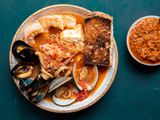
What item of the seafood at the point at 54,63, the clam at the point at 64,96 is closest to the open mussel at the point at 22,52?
the seafood at the point at 54,63

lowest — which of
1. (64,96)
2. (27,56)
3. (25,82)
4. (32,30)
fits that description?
(64,96)

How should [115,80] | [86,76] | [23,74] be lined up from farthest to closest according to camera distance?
1. [115,80]
2. [86,76]
3. [23,74]

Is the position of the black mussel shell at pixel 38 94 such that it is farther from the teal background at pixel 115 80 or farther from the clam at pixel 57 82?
the teal background at pixel 115 80

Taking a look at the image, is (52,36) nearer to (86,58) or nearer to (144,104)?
(86,58)

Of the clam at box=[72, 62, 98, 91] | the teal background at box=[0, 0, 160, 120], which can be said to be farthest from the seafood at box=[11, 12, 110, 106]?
the teal background at box=[0, 0, 160, 120]

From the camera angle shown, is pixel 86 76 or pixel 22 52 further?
pixel 86 76

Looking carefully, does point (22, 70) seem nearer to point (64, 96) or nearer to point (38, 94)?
point (38, 94)

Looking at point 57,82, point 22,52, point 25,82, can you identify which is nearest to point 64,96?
point 57,82
